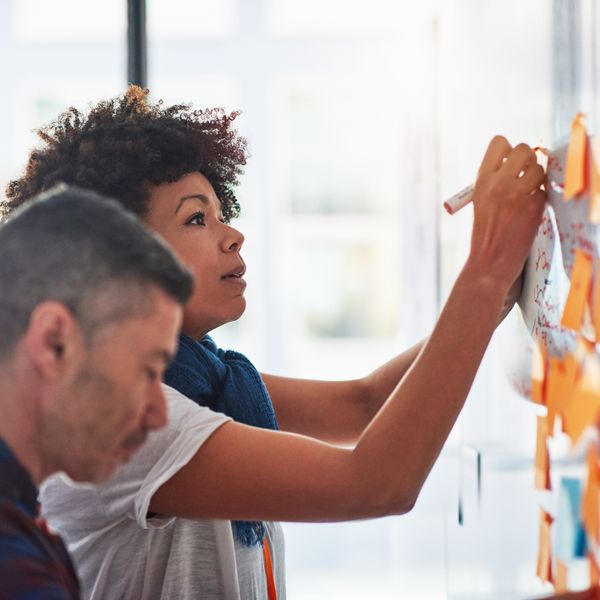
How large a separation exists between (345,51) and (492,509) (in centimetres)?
365

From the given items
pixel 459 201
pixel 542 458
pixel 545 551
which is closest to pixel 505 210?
pixel 459 201

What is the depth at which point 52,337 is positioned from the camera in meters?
0.77

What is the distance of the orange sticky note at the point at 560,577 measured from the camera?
105 centimetres

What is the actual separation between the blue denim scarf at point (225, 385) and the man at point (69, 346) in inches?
19.3

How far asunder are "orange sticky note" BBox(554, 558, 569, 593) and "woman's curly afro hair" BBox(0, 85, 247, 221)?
71 centimetres

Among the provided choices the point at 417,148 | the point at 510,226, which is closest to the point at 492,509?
the point at 510,226

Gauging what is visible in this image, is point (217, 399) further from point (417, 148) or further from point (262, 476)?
point (417, 148)

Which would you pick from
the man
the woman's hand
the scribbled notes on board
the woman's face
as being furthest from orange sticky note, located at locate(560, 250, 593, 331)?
the woman's face

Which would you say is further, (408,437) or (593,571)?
(408,437)

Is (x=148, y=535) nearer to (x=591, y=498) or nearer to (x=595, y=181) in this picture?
(x=591, y=498)

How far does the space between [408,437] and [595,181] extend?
0.35 metres

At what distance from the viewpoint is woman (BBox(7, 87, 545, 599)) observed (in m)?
1.07

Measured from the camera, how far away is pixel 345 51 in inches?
188

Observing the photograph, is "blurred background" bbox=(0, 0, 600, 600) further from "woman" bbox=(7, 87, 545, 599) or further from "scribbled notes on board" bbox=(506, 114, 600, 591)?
"scribbled notes on board" bbox=(506, 114, 600, 591)
